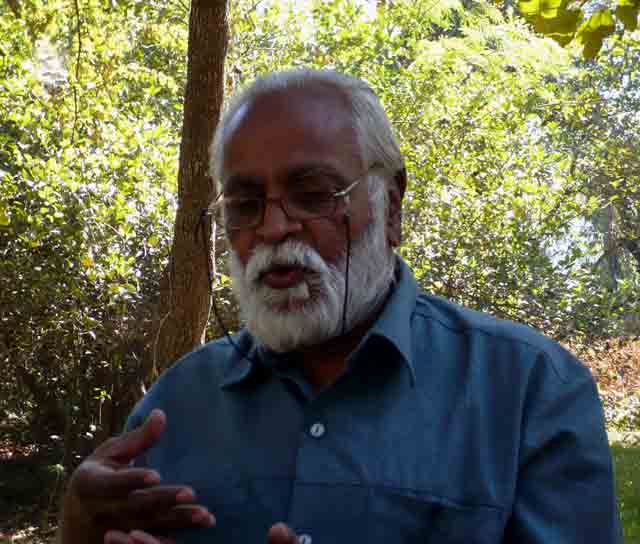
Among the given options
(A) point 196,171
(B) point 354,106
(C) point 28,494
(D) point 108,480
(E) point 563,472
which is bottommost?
(C) point 28,494

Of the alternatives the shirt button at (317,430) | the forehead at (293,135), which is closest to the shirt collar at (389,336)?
the shirt button at (317,430)

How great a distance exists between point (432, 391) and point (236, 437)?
0.48 m

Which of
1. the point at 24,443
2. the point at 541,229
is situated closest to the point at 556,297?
the point at 541,229

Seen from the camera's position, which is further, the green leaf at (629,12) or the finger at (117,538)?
the green leaf at (629,12)

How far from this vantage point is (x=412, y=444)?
183 cm

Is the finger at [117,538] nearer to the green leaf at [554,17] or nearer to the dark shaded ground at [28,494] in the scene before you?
the green leaf at [554,17]

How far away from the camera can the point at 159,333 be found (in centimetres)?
473

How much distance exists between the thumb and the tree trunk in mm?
2536

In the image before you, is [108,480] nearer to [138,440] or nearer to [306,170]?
[138,440]

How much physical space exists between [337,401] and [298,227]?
17.6 inches

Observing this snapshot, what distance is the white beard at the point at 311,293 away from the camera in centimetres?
211

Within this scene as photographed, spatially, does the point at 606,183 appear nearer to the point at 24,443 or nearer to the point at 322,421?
the point at 24,443

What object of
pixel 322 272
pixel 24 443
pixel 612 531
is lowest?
pixel 24 443

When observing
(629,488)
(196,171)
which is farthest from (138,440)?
(629,488)
